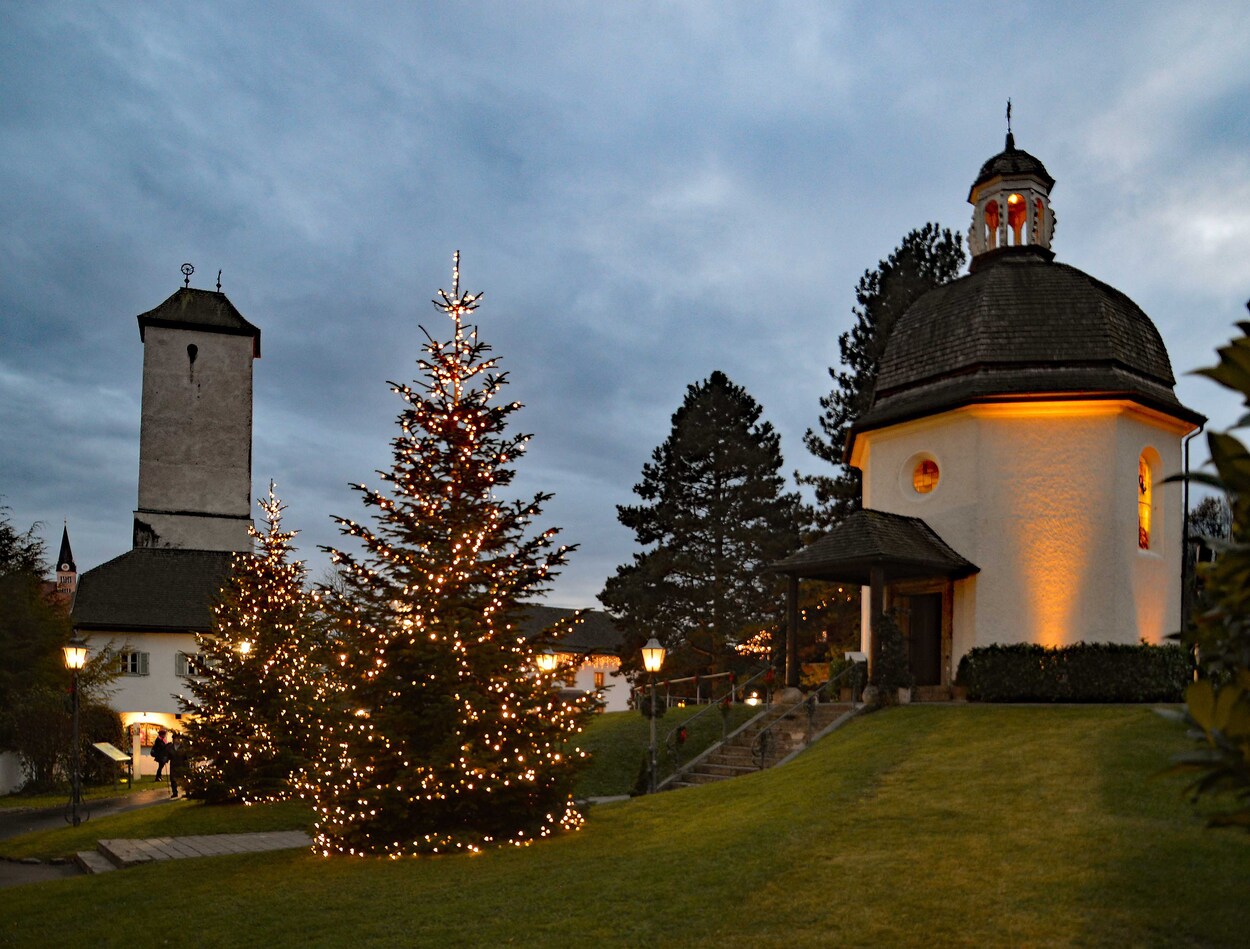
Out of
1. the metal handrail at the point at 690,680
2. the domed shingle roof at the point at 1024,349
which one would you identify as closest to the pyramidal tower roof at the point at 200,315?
the metal handrail at the point at 690,680

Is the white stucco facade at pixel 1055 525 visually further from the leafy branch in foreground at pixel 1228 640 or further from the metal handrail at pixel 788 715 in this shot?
the leafy branch in foreground at pixel 1228 640

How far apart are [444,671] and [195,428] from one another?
4578cm

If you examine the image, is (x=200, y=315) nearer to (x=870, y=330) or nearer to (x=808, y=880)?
(x=870, y=330)

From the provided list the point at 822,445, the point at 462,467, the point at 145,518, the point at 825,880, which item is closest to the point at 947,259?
the point at 822,445

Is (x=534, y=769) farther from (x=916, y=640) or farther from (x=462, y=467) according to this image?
(x=916, y=640)

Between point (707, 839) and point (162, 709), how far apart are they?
3844cm

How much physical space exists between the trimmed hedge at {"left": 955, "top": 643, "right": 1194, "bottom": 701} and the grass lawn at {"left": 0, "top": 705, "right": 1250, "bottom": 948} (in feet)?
18.0

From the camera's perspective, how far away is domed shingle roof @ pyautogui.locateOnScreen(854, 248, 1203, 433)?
22766 millimetres

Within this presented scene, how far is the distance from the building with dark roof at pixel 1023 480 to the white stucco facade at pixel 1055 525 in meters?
0.03

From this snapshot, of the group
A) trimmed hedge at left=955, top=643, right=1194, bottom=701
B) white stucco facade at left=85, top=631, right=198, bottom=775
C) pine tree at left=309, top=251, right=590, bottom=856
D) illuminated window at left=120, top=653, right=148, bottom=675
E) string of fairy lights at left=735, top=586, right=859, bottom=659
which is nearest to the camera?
pine tree at left=309, top=251, right=590, bottom=856

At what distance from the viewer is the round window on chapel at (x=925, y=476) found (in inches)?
961

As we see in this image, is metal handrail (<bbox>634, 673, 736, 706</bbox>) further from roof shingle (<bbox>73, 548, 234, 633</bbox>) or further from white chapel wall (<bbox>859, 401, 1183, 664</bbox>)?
roof shingle (<bbox>73, 548, 234, 633</bbox>)

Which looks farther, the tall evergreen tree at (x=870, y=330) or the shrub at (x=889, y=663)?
the tall evergreen tree at (x=870, y=330)

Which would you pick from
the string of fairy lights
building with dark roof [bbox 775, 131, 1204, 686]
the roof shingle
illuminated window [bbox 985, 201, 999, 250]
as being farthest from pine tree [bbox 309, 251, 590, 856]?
the roof shingle
